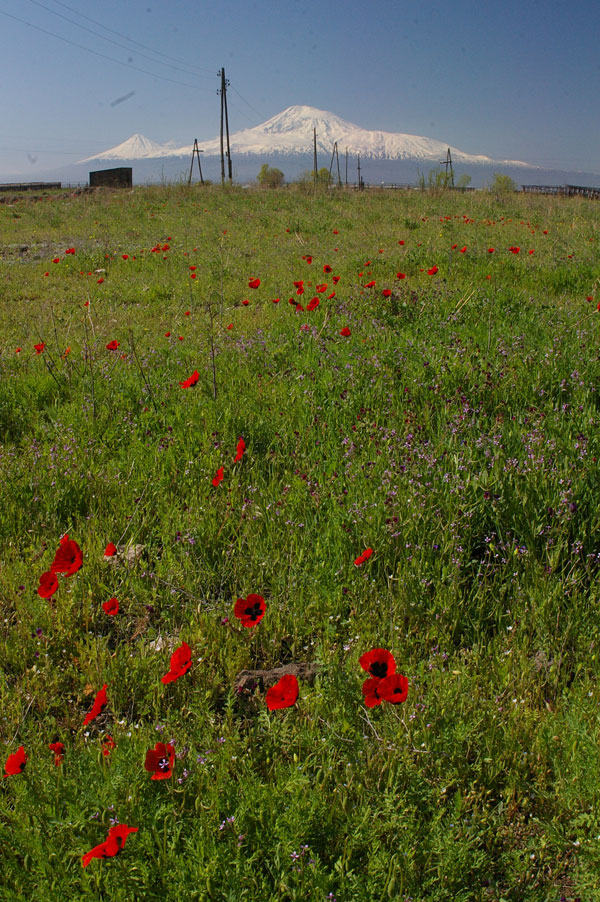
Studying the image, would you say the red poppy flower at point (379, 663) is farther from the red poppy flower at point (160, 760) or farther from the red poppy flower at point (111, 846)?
the red poppy flower at point (111, 846)

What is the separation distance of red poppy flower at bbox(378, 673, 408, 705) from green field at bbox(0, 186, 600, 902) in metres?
0.22

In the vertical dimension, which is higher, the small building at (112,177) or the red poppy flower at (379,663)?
the small building at (112,177)

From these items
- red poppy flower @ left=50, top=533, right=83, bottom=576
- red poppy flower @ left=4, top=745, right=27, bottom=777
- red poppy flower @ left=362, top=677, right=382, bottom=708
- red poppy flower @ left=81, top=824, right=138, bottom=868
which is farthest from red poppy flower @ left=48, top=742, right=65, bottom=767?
red poppy flower @ left=362, top=677, right=382, bottom=708

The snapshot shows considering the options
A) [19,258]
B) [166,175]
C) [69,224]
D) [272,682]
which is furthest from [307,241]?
[166,175]

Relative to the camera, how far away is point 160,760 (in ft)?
5.12

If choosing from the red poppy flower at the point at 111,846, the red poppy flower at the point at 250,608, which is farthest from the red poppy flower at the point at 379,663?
the red poppy flower at the point at 111,846

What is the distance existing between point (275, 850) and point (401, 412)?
2.65 meters

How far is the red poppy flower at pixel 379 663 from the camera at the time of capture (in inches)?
64.1

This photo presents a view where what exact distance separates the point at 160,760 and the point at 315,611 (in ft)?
3.30

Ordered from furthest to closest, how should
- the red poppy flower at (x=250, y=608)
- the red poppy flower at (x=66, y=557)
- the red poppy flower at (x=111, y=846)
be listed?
the red poppy flower at (x=66, y=557) < the red poppy flower at (x=250, y=608) < the red poppy flower at (x=111, y=846)

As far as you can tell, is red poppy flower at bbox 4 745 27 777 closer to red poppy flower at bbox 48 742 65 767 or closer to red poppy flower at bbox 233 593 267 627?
red poppy flower at bbox 48 742 65 767

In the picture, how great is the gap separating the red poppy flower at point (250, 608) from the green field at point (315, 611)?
0.82 feet

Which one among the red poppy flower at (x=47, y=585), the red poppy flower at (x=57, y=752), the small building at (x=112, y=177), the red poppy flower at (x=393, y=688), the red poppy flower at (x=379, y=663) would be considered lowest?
the red poppy flower at (x=57, y=752)

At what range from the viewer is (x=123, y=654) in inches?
87.7
